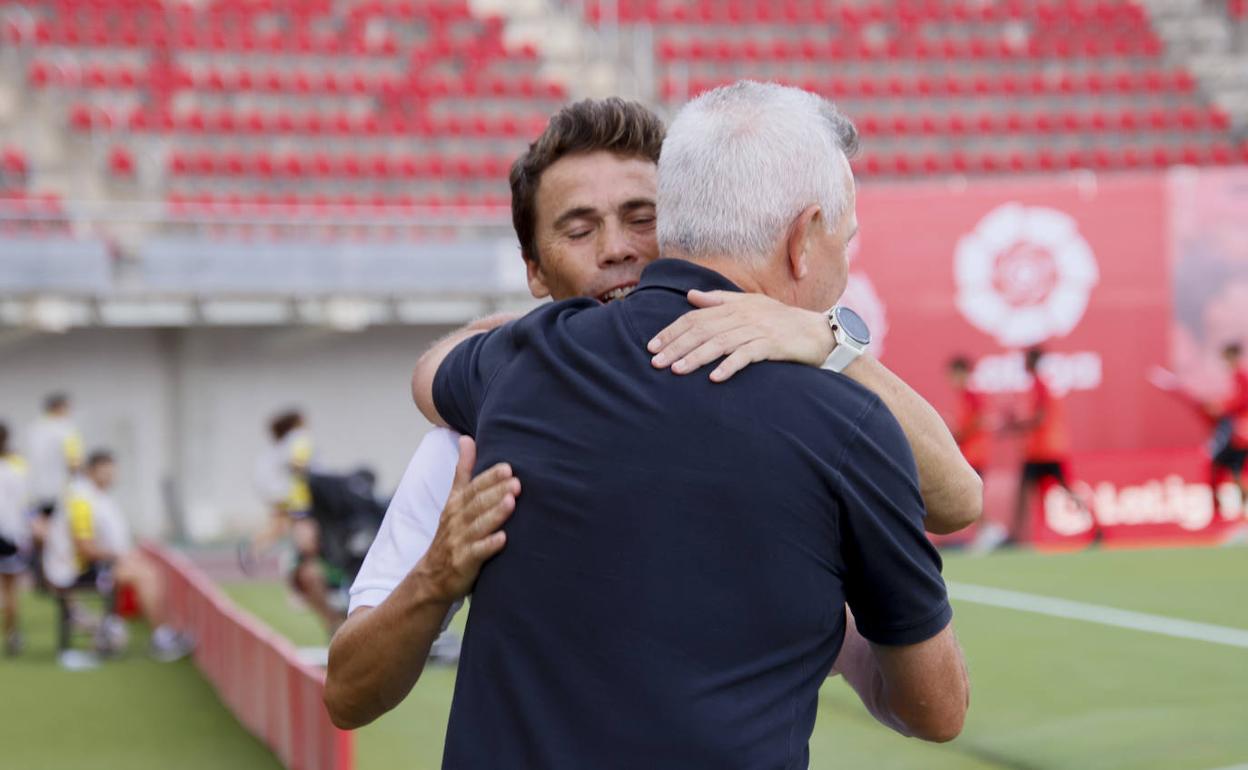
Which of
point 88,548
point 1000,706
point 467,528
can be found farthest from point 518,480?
point 88,548

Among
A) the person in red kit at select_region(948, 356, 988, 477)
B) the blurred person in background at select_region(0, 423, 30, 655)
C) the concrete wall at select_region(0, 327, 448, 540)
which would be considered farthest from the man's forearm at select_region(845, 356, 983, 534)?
the concrete wall at select_region(0, 327, 448, 540)

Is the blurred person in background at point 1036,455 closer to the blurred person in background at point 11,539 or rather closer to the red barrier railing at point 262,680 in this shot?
the red barrier railing at point 262,680

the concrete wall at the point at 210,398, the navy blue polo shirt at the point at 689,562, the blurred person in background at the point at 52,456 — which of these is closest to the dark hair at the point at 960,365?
the concrete wall at the point at 210,398

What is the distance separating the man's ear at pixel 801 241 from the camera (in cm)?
167

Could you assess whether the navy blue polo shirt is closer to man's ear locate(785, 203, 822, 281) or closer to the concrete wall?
man's ear locate(785, 203, 822, 281)

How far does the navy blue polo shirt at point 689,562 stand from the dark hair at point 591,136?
58cm

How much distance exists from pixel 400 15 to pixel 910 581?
1904cm

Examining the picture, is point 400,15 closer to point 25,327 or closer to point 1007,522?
point 25,327

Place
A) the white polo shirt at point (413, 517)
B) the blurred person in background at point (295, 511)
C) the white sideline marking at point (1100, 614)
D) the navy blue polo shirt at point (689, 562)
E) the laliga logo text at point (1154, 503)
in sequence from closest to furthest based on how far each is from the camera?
the navy blue polo shirt at point (689, 562), the white polo shirt at point (413, 517), the white sideline marking at point (1100, 614), the blurred person in background at point (295, 511), the laliga logo text at point (1154, 503)

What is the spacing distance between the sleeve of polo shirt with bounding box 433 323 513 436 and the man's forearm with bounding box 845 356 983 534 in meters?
0.40

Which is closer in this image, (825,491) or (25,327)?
(825,491)

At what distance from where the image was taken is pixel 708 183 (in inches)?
65.6

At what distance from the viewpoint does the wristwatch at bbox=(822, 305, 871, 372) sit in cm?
172

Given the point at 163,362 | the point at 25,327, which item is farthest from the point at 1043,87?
the point at 25,327
